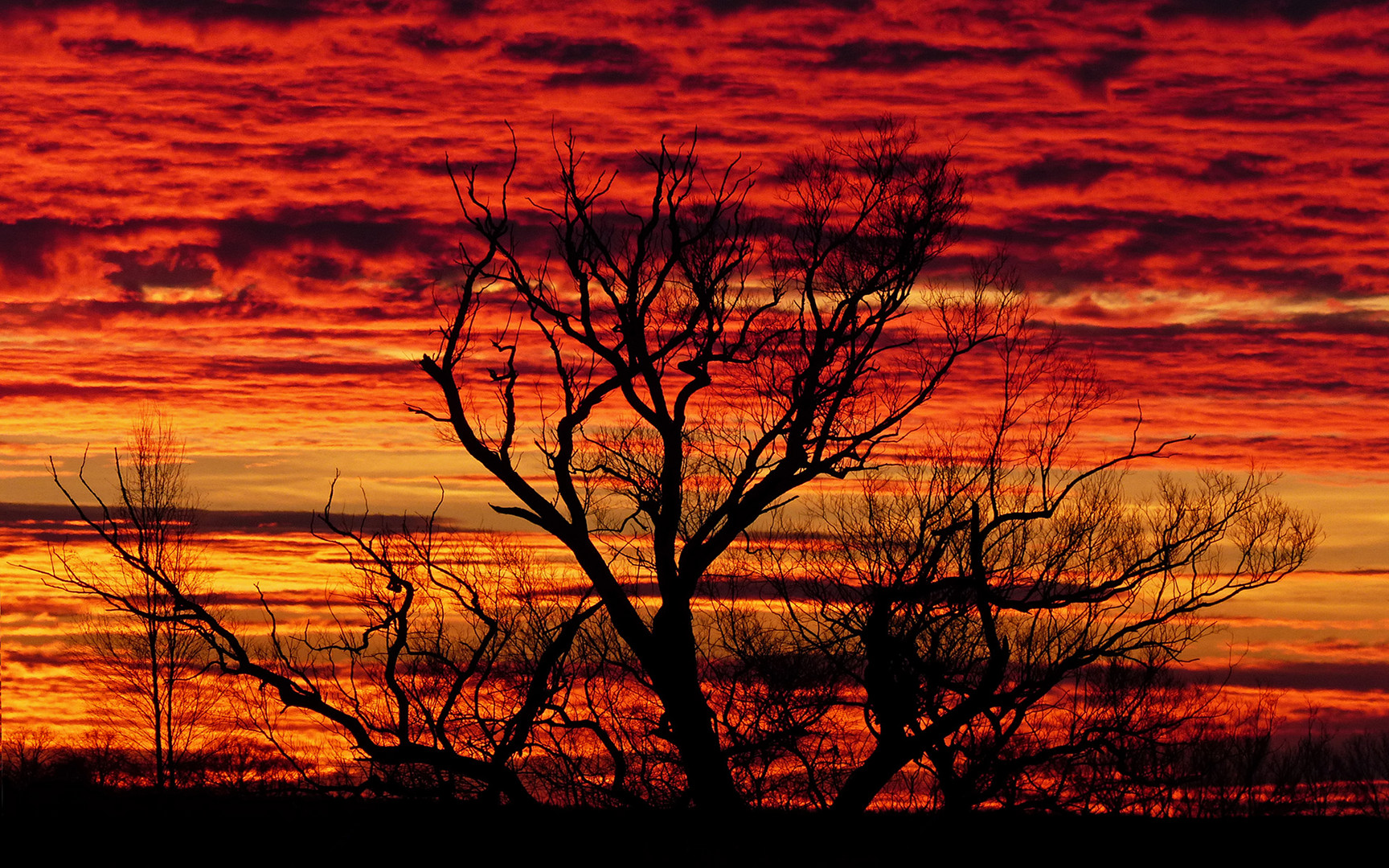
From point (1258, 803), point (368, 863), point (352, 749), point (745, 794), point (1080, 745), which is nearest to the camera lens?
point (368, 863)

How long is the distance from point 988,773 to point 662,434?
680 centimetres

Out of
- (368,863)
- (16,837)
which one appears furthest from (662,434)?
(16,837)

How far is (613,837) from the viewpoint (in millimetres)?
15109

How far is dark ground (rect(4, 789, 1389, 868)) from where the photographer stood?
572 inches

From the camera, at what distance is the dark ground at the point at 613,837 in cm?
1454

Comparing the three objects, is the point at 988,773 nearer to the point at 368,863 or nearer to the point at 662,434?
the point at 662,434

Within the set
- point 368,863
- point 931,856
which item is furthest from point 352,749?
point 931,856

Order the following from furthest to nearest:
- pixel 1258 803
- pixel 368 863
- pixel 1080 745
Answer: pixel 1258 803 < pixel 1080 745 < pixel 368 863

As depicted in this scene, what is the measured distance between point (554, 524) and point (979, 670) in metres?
8.12

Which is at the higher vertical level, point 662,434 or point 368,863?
point 662,434

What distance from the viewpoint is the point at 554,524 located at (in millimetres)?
16188

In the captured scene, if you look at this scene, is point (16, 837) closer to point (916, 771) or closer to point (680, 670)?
point (680, 670)

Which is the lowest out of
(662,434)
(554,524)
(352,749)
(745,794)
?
(745,794)

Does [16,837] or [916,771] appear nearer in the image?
[16,837]
